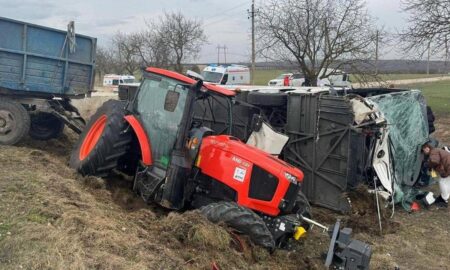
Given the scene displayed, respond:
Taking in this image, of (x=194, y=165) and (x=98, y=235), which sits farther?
(x=194, y=165)

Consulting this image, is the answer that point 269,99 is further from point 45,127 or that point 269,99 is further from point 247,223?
point 45,127

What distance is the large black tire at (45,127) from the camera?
10375mm

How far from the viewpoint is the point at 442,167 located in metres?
8.59

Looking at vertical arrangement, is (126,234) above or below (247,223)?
below

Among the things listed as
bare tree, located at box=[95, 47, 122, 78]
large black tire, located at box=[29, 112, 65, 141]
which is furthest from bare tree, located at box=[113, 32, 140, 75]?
large black tire, located at box=[29, 112, 65, 141]

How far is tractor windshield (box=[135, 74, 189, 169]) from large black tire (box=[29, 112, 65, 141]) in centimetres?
451

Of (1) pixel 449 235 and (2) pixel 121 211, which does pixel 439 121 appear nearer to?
(1) pixel 449 235

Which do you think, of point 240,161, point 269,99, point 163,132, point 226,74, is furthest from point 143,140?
point 226,74

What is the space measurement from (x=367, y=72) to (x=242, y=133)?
10.9 metres

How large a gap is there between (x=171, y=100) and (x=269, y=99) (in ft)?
10.4

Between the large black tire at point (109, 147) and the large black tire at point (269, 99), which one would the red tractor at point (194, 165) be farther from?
the large black tire at point (269, 99)

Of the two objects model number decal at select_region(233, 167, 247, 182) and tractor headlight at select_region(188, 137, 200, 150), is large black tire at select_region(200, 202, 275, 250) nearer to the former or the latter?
model number decal at select_region(233, 167, 247, 182)

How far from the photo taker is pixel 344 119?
7887 mm

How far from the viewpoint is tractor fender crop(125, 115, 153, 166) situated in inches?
243
